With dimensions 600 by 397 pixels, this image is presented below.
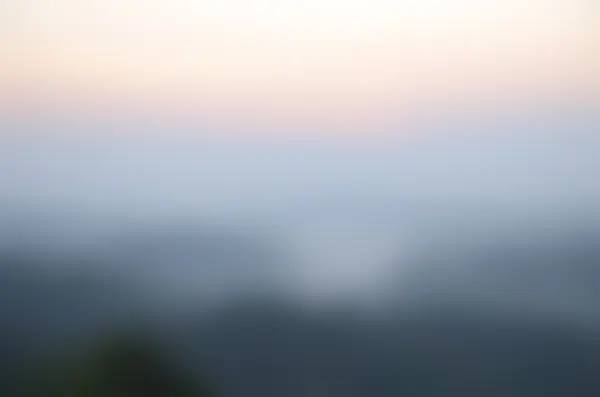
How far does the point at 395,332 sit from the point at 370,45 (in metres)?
0.54

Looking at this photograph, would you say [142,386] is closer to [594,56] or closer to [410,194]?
[410,194]

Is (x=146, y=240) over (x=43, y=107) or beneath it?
beneath

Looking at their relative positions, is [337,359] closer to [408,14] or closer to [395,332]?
[395,332]

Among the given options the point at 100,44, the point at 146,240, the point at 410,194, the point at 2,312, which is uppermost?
the point at 100,44

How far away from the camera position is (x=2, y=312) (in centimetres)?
99

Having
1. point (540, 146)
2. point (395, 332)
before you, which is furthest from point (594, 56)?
point (395, 332)

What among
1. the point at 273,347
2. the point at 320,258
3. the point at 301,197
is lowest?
the point at 273,347

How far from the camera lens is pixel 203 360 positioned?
978mm

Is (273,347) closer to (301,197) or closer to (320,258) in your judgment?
(320,258)

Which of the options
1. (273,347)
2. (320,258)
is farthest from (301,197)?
(273,347)

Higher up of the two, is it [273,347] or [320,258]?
[320,258]

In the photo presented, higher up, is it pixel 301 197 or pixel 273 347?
pixel 301 197

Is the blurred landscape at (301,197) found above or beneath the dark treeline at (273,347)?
above

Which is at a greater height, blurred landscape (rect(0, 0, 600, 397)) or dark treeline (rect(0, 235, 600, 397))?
blurred landscape (rect(0, 0, 600, 397))
